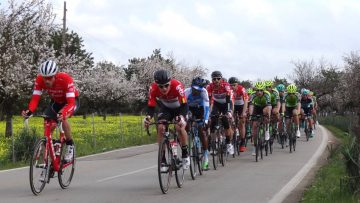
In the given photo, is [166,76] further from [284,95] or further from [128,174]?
[284,95]

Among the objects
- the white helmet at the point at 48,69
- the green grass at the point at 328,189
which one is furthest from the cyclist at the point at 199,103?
the white helmet at the point at 48,69

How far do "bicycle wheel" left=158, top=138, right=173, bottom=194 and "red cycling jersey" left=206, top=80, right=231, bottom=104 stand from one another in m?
4.50

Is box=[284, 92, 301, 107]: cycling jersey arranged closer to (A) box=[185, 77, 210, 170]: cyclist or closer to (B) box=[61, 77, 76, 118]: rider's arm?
(A) box=[185, 77, 210, 170]: cyclist

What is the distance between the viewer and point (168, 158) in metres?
9.23

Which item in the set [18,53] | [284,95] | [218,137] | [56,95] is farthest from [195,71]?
[56,95]

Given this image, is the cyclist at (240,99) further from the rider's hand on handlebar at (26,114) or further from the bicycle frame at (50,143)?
the rider's hand on handlebar at (26,114)

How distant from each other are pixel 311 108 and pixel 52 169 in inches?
640

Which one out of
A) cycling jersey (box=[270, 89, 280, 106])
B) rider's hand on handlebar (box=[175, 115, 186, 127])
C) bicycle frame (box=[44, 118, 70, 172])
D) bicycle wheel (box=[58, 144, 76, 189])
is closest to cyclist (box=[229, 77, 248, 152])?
cycling jersey (box=[270, 89, 280, 106])

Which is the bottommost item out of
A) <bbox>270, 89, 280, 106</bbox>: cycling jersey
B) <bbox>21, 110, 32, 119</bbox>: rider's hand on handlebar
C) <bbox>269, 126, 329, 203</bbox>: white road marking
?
<bbox>269, 126, 329, 203</bbox>: white road marking

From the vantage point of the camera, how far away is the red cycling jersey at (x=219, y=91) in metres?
13.6

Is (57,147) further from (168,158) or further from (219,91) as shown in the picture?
(219,91)

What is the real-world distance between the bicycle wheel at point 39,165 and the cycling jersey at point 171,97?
1.92 metres

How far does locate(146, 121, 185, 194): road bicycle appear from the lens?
8961 mm

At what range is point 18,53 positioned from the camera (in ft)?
88.1
